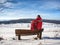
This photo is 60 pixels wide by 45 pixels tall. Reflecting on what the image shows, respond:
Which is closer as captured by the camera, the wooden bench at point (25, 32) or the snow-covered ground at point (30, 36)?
the snow-covered ground at point (30, 36)

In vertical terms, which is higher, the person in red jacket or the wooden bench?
the person in red jacket

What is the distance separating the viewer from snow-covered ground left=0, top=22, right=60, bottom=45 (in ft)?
10.6

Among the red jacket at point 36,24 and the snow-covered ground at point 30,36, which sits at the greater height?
the red jacket at point 36,24

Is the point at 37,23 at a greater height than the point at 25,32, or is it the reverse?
the point at 37,23

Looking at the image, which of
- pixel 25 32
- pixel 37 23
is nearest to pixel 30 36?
pixel 25 32

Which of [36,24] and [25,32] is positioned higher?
[36,24]

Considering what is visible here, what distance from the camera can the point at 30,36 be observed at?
11.3ft

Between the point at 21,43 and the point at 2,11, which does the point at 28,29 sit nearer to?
the point at 21,43

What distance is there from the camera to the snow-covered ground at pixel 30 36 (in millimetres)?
3219

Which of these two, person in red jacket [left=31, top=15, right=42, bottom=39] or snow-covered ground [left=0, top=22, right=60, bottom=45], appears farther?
person in red jacket [left=31, top=15, right=42, bottom=39]

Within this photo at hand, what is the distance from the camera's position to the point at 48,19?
3.39 metres

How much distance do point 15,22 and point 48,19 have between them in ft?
1.84

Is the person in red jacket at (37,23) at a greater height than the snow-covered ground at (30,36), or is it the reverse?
the person in red jacket at (37,23)

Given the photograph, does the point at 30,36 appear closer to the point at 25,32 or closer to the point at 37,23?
the point at 25,32
